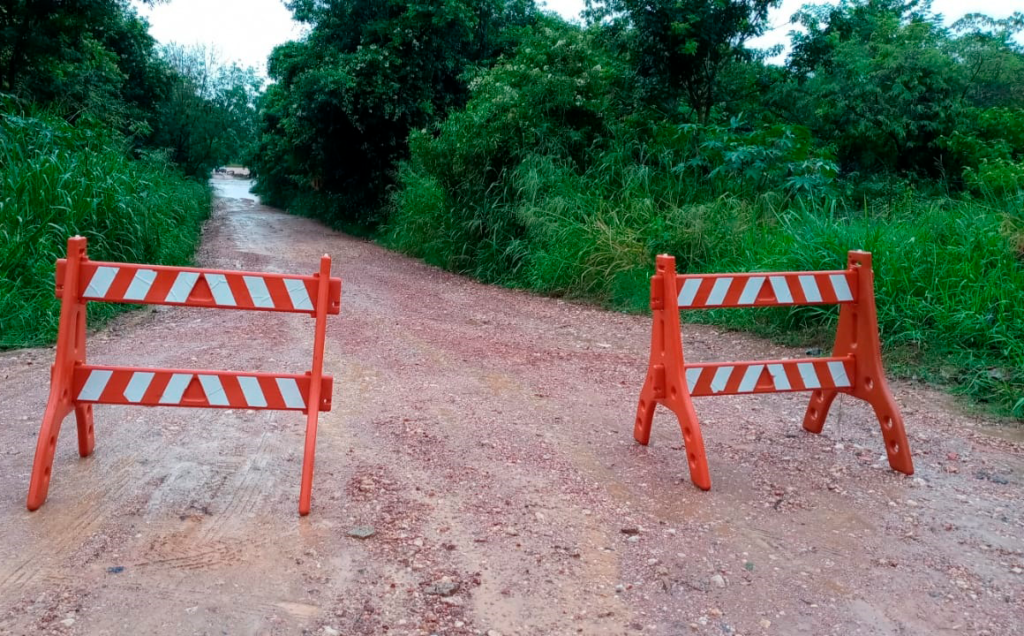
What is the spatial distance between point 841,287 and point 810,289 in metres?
0.23

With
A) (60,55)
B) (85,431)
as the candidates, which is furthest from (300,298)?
(60,55)

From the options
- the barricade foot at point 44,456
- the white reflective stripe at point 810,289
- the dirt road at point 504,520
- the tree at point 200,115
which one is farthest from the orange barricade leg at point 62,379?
the tree at point 200,115

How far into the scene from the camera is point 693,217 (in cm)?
1095

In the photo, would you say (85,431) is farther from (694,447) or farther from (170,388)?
(694,447)

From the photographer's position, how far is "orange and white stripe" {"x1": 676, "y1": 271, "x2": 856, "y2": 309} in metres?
4.59

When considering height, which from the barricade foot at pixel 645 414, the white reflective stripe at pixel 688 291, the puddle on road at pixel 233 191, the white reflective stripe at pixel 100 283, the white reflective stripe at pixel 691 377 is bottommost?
the puddle on road at pixel 233 191

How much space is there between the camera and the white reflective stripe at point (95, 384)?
409 centimetres

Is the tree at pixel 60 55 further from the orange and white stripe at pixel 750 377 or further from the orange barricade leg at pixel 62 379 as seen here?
the orange and white stripe at pixel 750 377

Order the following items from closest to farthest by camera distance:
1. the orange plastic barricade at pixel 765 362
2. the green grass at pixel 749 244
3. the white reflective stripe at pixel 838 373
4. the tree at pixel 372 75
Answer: the orange plastic barricade at pixel 765 362
the white reflective stripe at pixel 838 373
the green grass at pixel 749 244
the tree at pixel 372 75

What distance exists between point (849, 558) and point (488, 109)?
37.7ft

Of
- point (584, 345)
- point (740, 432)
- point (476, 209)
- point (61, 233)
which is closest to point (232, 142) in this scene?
point (476, 209)

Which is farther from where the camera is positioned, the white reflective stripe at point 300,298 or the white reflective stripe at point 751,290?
the white reflective stripe at point 751,290

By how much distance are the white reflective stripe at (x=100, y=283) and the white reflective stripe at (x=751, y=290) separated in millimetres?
3158

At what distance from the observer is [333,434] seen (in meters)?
5.15
